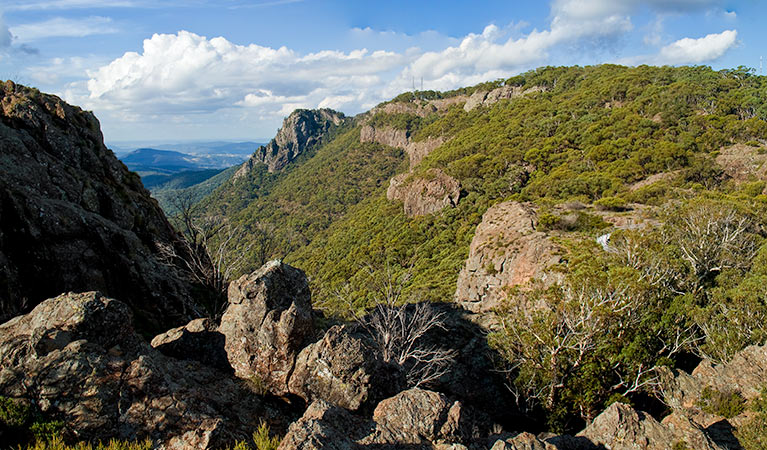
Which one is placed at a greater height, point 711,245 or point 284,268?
point 284,268

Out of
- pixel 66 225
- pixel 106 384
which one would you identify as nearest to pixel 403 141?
pixel 66 225

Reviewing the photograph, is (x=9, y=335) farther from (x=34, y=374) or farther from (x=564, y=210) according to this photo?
(x=564, y=210)

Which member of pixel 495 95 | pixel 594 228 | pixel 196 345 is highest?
pixel 495 95

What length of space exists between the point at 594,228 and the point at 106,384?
34.3m

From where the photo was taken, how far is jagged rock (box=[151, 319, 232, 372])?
11414 mm

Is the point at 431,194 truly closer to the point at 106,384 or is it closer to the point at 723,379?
the point at 723,379

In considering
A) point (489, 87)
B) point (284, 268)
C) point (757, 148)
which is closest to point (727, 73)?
Answer: point (757, 148)

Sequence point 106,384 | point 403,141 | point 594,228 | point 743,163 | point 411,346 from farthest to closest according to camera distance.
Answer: point 403,141 < point 743,163 < point 594,228 < point 411,346 < point 106,384

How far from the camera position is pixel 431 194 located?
84.7 metres

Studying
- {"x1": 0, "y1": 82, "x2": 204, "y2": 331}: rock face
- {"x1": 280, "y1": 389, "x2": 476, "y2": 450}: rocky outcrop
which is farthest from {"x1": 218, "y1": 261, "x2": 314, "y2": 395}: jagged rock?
{"x1": 0, "y1": 82, "x2": 204, "y2": 331}: rock face

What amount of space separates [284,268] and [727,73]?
120004mm

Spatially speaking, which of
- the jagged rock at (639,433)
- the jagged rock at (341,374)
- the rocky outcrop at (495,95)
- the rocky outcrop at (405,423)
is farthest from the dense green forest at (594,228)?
the rocky outcrop at (405,423)

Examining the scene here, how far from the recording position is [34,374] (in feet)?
24.0

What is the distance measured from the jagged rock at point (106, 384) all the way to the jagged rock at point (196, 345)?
1.75 metres
